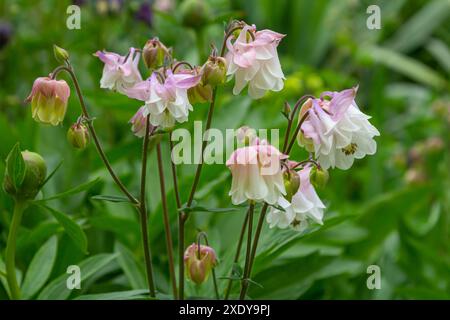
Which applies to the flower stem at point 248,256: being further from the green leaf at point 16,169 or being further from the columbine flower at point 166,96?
the green leaf at point 16,169

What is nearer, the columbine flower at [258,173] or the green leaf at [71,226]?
the columbine flower at [258,173]

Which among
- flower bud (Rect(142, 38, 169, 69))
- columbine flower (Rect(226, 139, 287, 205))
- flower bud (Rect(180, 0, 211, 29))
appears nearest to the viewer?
columbine flower (Rect(226, 139, 287, 205))

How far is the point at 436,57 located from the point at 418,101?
1.06m

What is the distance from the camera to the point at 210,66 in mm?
838

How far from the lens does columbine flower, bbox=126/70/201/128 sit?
2.73 feet

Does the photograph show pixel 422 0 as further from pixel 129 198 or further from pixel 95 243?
pixel 129 198

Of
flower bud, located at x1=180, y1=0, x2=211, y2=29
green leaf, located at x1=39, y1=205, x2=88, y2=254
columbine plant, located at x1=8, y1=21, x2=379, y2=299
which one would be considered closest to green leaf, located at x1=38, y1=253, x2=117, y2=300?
green leaf, located at x1=39, y1=205, x2=88, y2=254

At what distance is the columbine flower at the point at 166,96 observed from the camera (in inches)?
32.8

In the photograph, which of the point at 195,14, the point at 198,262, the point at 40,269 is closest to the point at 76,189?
the point at 198,262

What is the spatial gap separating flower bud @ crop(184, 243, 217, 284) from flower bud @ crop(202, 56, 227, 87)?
8.0 inches

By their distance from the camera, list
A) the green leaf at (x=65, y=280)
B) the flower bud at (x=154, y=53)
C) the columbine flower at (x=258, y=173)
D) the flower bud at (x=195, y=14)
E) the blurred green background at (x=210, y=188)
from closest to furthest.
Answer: the columbine flower at (x=258, y=173) < the flower bud at (x=154, y=53) < the green leaf at (x=65, y=280) < the blurred green background at (x=210, y=188) < the flower bud at (x=195, y=14)

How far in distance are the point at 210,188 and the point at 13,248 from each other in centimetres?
36

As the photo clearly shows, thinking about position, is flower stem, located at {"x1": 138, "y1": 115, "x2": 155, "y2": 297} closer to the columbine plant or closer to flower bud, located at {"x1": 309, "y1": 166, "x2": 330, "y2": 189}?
the columbine plant

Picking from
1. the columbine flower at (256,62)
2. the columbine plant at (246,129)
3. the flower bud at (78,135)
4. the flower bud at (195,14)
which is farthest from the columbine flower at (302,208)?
the flower bud at (195,14)
